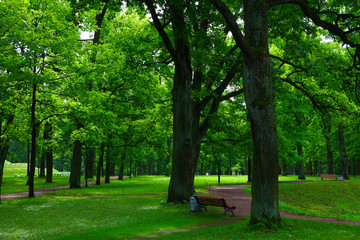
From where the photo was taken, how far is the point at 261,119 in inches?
374

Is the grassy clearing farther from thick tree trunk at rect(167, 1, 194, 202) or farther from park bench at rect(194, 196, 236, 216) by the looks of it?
park bench at rect(194, 196, 236, 216)

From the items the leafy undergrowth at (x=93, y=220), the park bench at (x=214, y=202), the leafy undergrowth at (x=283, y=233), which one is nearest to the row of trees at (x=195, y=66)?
the leafy undergrowth at (x=283, y=233)

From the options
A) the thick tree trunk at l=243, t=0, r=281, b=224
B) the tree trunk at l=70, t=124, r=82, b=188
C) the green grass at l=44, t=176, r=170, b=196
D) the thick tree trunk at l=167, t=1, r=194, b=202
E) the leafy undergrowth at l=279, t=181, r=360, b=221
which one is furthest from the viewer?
the tree trunk at l=70, t=124, r=82, b=188

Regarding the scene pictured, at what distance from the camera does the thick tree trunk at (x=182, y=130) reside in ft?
52.9

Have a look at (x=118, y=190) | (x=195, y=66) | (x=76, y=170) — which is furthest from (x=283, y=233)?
(x=76, y=170)

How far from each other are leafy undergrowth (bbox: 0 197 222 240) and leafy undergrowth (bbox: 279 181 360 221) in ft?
29.2

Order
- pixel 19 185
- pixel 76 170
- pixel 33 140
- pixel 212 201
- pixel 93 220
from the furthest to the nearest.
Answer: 1. pixel 19 185
2. pixel 76 170
3. pixel 33 140
4. pixel 212 201
5. pixel 93 220

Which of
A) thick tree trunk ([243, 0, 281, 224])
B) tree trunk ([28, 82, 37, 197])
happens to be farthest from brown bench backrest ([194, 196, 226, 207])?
tree trunk ([28, 82, 37, 197])

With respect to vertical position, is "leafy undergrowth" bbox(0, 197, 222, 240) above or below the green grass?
above

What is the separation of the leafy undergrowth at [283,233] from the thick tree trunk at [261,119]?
0.50 metres

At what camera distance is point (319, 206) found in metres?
20.6

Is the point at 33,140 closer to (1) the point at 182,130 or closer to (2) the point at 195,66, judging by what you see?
(1) the point at 182,130

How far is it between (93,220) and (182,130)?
687 cm

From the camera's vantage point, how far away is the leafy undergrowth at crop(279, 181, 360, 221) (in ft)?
64.1
